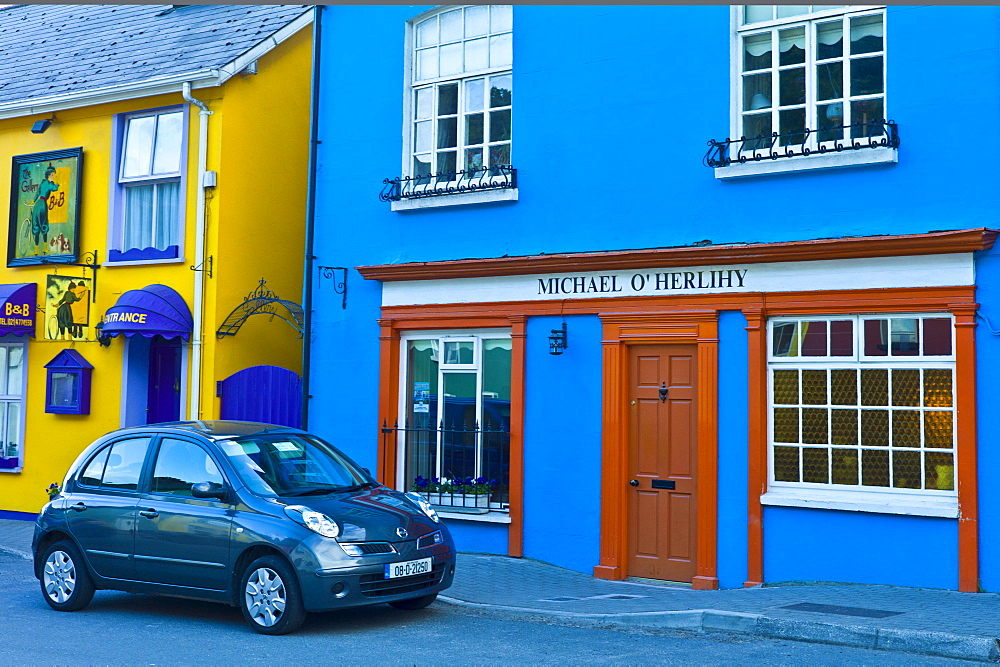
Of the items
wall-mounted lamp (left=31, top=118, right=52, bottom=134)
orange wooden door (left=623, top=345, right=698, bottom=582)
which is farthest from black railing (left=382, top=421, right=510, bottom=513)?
wall-mounted lamp (left=31, top=118, right=52, bottom=134)

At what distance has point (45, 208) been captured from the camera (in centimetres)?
1527

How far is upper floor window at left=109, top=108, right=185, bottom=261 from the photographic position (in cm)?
1419

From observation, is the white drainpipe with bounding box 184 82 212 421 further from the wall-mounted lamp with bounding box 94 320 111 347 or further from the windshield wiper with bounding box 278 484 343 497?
the windshield wiper with bounding box 278 484 343 497

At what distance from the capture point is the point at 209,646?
23.7 feet

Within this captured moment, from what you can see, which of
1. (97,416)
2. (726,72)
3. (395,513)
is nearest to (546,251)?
(726,72)

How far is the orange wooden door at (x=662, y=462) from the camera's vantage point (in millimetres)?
10219

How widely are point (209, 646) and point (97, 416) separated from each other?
8.38 metres

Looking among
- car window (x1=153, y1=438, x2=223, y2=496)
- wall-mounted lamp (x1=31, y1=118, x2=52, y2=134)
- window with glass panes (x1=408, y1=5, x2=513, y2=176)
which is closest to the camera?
car window (x1=153, y1=438, x2=223, y2=496)

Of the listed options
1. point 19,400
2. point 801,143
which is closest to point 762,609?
point 801,143

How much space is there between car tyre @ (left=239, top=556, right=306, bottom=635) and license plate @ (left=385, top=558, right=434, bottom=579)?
678mm

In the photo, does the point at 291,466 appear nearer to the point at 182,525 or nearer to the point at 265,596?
the point at 182,525

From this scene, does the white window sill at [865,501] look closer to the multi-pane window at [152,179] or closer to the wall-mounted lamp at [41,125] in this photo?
the multi-pane window at [152,179]

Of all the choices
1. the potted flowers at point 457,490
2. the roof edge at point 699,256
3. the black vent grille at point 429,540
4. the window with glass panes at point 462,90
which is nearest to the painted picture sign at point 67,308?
the roof edge at point 699,256

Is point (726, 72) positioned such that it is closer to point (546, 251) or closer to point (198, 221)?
point (546, 251)
